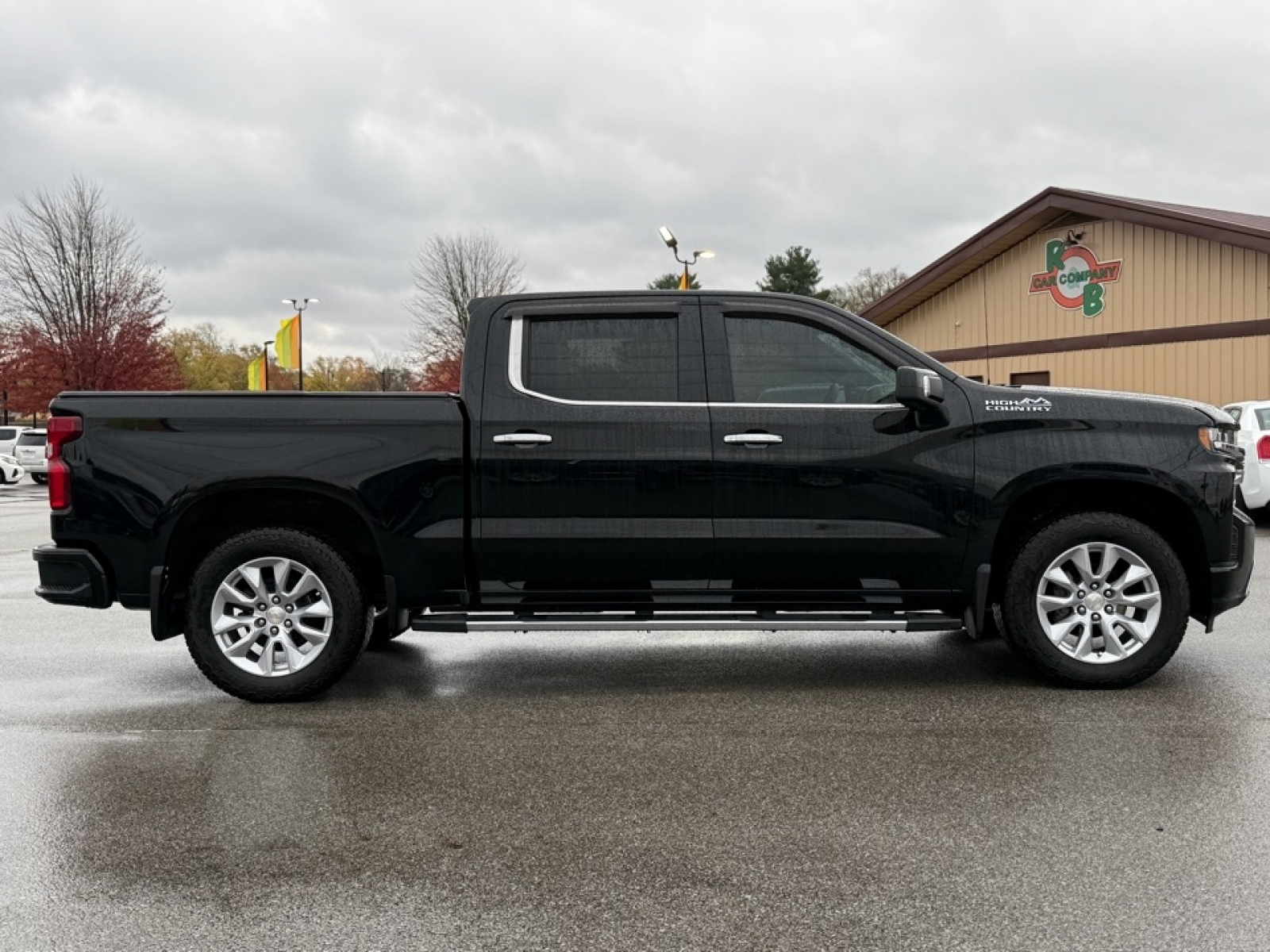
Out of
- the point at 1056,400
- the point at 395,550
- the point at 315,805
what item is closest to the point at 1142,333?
the point at 1056,400

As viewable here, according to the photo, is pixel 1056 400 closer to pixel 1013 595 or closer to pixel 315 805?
pixel 1013 595

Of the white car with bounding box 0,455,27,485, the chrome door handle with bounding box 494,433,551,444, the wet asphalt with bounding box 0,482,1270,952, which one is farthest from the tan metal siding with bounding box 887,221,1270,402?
the white car with bounding box 0,455,27,485

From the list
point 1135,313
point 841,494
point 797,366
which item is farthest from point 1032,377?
point 841,494

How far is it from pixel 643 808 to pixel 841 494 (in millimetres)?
2080

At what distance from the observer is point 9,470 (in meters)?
33.9

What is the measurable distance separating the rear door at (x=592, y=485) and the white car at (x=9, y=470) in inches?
1306

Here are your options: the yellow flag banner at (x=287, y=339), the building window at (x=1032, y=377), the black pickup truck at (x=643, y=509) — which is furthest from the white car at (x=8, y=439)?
the black pickup truck at (x=643, y=509)

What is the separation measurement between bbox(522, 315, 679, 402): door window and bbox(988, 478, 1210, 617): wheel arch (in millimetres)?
1845

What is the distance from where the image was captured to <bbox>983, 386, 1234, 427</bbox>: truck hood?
5.47 metres

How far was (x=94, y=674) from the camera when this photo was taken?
20.2 ft

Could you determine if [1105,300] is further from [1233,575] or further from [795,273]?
[795,273]

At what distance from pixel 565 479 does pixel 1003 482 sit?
2.11 meters

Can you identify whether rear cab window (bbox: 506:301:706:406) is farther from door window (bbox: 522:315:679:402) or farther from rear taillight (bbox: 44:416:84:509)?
rear taillight (bbox: 44:416:84:509)

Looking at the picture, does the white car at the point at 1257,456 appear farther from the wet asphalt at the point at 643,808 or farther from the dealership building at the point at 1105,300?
the dealership building at the point at 1105,300
